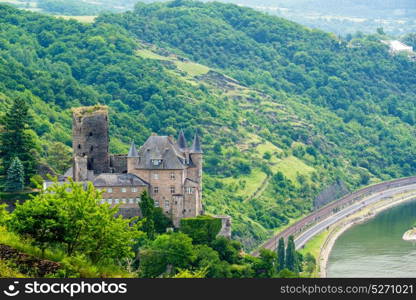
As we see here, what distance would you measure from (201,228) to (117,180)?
24.8 feet

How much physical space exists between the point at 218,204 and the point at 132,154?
2542 inches

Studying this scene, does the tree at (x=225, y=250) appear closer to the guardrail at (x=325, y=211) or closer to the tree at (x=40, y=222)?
the tree at (x=40, y=222)

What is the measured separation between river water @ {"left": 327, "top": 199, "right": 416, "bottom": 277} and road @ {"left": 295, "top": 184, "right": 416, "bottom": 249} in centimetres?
390

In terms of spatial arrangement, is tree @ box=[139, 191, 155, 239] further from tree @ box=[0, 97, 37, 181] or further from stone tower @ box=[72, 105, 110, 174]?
tree @ box=[0, 97, 37, 181]

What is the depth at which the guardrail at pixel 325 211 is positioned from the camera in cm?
13950

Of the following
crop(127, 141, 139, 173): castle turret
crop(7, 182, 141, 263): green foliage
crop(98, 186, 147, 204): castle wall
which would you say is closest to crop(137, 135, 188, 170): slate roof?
crop(127, 141, 139, 173): castle turret

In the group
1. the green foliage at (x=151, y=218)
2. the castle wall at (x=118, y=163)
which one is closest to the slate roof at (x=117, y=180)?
the green foliage at (x=151, y=218)

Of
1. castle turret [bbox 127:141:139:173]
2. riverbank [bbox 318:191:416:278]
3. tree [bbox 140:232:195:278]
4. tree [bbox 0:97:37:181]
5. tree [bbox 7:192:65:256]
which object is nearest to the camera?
tree [bbox 7:192:65:256]

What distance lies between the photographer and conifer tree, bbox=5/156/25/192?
8131 cm

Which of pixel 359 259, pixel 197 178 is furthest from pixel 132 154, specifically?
pixel 359 259

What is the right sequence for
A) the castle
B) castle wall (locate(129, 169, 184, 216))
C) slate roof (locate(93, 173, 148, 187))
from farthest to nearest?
castle wall (locate(129, 169, 184, 216)), the castle, slate roof (locate(93, 173, 148, 187))

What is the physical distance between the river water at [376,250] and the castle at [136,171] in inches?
1733

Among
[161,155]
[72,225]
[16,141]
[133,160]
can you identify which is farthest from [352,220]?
[72,225]

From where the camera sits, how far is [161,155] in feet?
266
